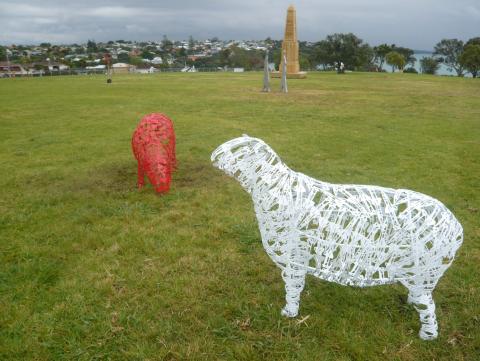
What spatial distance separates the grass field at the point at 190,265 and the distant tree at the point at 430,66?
177 feet

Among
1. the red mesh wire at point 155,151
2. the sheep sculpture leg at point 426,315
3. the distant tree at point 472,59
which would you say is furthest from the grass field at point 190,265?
the distant tree at point 472,59

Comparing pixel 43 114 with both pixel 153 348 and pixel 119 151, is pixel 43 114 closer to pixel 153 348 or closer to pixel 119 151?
pixel 119 151

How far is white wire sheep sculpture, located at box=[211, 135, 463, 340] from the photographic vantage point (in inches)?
118

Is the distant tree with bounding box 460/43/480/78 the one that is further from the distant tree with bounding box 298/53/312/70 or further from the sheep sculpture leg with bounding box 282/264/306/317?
the sheep sculpture leg with bounding box 282/264/306/317

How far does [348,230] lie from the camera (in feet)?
10.1

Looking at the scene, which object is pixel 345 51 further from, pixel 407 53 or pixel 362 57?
pixel 407 53

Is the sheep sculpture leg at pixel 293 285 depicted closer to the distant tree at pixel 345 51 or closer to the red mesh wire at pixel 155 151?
the red mesh wire at pixel 155 151

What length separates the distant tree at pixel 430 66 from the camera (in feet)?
191

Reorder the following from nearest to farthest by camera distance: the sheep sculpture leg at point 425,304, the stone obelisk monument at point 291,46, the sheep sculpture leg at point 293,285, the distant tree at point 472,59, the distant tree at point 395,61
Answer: the sheep sculpture leg at point 425,304 < the sheep sculpture leg at point 293,285 < the stone obelisk monument at point 291,46 < the distant tree at point 472,59 < the distant tree at point 395,61

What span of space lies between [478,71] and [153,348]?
54168mm

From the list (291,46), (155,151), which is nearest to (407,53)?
(291,46)

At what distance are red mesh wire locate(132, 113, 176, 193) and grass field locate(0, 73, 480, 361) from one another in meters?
0.28

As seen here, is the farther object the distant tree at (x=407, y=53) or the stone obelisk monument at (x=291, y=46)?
the distant tree at (x=407, y=53)

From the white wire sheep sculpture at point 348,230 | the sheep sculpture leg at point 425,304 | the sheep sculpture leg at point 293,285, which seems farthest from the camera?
the sheep sculpture leg at point 293,285
